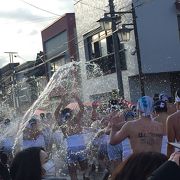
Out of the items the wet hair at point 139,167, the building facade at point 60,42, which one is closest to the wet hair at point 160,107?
the wet hair at point 139,167

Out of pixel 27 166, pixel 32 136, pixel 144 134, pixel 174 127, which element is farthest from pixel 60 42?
pixel 27 166

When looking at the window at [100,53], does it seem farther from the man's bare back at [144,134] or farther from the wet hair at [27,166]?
the wet hair at [27,166]

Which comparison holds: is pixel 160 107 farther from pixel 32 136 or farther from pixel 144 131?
pixel 32 136

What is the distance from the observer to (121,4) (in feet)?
72.8

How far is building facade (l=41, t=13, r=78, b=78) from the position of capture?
93.9 ft

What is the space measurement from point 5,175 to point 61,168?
19.7ft

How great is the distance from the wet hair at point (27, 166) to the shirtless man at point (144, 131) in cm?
246

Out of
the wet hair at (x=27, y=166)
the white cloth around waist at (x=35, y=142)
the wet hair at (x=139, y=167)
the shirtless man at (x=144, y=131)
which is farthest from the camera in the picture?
the white cloth around waist at (x=35, y=142)

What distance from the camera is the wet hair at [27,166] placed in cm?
363

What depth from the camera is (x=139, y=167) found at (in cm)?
242

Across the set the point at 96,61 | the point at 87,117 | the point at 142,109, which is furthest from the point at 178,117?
the point at 96,61

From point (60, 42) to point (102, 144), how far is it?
70.3 feet

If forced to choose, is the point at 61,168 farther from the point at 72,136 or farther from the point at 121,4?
the point at 121,4

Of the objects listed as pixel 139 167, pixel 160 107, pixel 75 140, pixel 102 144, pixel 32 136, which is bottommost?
pixel 102 144
